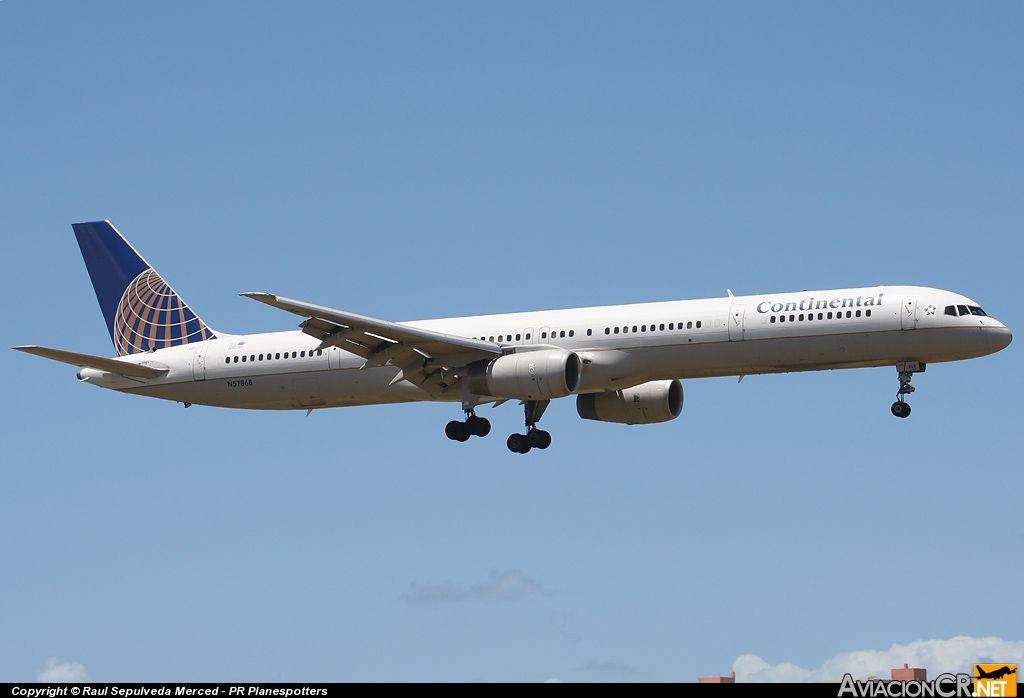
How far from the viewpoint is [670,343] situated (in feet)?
163

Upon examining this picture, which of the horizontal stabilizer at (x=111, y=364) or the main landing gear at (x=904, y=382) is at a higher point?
the horizontal stabilizer at (x=111, y=364)

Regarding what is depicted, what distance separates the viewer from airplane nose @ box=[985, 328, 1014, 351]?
48156 millimetres

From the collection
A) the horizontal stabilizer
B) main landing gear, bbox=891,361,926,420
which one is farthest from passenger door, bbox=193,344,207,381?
main landing gear, bbox=891,361,926,420

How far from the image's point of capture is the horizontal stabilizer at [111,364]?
5197cm

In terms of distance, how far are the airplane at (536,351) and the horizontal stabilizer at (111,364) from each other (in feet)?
0.16

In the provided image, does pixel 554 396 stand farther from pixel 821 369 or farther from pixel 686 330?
pixel 821 369

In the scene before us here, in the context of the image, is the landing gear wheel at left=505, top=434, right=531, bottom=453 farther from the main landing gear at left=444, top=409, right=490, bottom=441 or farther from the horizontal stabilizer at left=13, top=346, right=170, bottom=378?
the horizontal stabilizer at left=13, top=346, right=170, bottom=378

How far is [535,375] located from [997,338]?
14.3 m

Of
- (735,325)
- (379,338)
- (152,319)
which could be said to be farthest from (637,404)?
(152,319)

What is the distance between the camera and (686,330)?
4941 centimetres

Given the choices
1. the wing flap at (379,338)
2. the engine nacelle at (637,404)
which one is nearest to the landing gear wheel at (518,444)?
the engine nacelle at (637,404)

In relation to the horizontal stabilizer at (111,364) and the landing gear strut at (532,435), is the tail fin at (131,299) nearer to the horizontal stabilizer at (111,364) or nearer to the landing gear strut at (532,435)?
the horizontal stabilizer at (111,364)

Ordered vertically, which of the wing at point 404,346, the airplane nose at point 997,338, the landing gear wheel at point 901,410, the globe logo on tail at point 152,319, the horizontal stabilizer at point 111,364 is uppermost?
the globe logo on tail at point 152,319

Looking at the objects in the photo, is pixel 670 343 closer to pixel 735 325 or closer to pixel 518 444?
pixel 735 325
